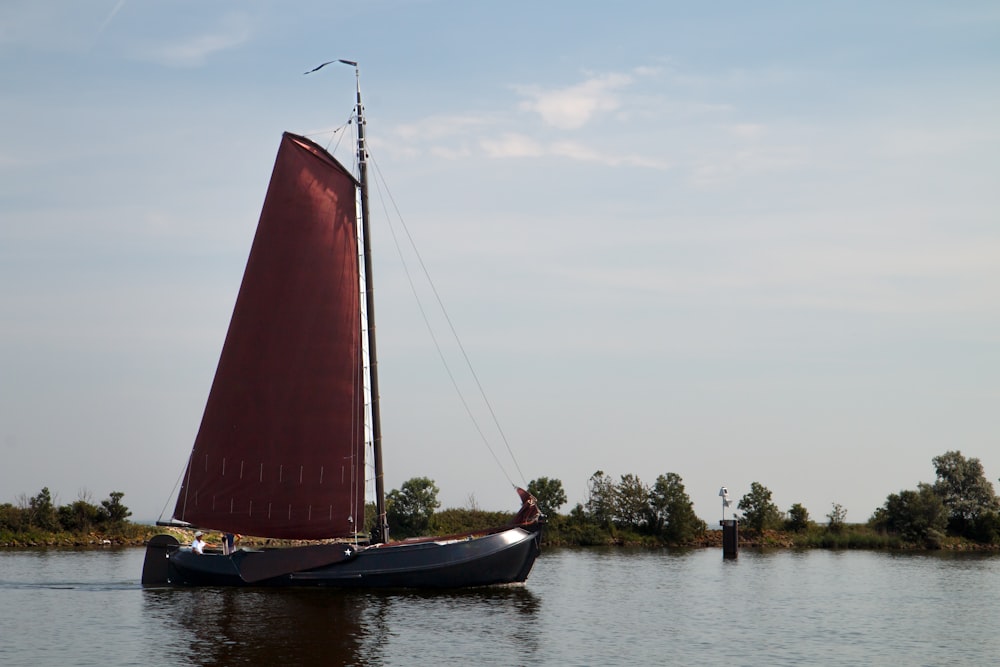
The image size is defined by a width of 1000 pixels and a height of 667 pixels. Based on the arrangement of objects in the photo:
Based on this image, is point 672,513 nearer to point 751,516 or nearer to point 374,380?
point 751,516

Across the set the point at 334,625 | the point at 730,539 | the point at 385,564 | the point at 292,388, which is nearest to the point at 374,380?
the point at 292,388

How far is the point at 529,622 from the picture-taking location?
33469 millimetres

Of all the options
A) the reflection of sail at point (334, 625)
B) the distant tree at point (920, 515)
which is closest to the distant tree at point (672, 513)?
the distant tree at point (920, 515)

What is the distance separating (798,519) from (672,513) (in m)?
10.8

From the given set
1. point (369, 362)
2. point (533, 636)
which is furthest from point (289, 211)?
A: point (533, 636)

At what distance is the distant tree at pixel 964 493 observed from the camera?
3049 inches

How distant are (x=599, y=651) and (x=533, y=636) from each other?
9.16 feet

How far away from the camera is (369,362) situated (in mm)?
42594

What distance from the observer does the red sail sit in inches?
1641

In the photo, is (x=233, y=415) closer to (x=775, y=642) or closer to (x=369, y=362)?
(x=369, y=362)

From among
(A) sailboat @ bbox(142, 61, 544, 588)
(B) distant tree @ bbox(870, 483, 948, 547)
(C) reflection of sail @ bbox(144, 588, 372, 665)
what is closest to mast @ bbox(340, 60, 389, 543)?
(A) sailboat @ bbox(142, 61, 544, 588)

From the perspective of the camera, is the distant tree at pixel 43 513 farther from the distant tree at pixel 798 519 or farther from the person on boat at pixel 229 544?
the distant tree at pixel 798 519

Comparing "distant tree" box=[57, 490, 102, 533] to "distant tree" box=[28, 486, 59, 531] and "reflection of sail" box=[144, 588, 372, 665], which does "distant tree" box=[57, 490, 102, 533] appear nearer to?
"distant tree" box=[28, 486, 59, 531]

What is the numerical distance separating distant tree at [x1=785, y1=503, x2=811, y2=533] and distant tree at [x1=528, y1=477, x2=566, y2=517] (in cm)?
1783
